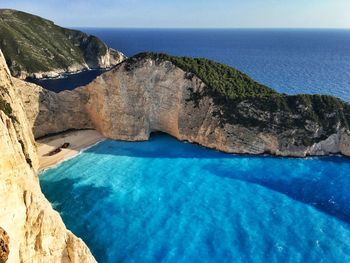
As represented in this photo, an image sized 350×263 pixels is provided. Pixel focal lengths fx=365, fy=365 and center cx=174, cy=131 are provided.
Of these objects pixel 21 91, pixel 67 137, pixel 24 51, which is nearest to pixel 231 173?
pixel 67 137

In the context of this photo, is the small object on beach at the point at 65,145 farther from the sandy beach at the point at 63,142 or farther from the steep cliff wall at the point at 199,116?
the steep cliff wall at the point at 199,116

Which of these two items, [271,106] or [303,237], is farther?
[271,106]

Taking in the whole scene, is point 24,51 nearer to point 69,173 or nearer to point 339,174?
point 69,173

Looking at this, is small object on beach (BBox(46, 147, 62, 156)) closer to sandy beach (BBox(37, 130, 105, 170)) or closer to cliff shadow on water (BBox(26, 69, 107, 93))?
sandy beach (BBox(37, 130, 105, 170))

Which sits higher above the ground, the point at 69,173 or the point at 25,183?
the point at 25,183

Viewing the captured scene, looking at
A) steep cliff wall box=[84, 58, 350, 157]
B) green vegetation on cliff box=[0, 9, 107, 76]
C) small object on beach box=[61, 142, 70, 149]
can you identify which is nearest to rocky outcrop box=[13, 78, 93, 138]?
steep cliff wall box=[84, 58, 350, 157]
